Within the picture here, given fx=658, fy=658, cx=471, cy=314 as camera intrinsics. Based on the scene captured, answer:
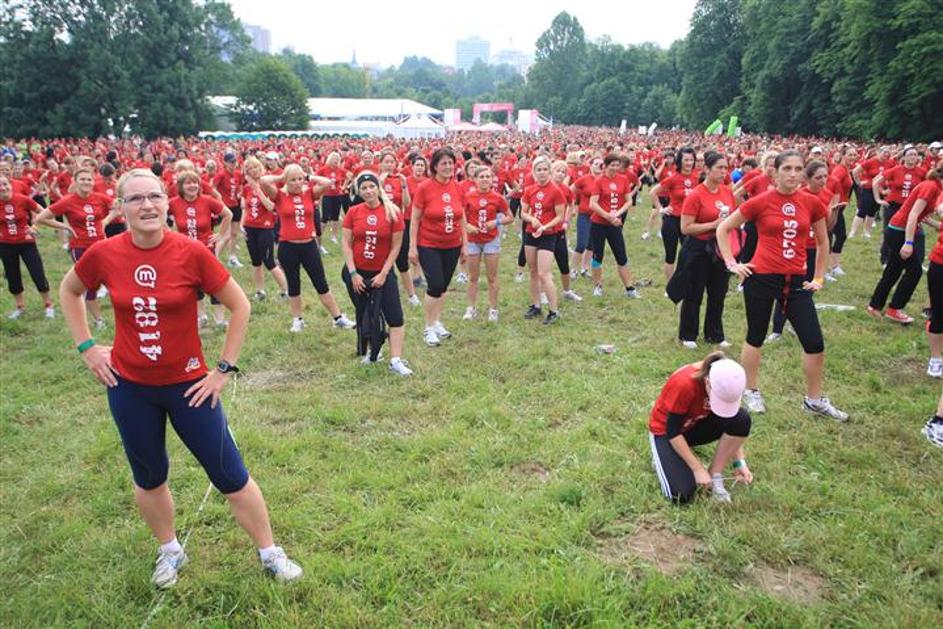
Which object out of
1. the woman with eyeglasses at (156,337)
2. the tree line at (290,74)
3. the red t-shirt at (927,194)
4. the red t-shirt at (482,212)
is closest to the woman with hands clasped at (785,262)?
the red t-shirt at (927,194)

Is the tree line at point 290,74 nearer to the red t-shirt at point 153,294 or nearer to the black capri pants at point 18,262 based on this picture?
the black capri pants at point 18,262

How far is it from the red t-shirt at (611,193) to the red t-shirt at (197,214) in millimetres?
5319

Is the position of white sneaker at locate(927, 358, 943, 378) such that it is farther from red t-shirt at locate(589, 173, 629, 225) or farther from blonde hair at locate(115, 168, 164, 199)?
blonde hair at locate(115, 168, 164, 199)

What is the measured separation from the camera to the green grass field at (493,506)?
11.7ft

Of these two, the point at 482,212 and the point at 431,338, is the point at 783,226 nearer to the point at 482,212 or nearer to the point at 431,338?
the point at 482,212

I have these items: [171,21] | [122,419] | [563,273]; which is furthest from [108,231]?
[171,21]

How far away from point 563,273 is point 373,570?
6575 mm

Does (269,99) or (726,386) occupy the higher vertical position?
(269,99)

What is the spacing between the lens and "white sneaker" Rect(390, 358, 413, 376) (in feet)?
23.4

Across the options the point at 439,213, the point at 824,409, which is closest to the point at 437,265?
the point at 439,213

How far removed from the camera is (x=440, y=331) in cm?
843

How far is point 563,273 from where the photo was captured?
9.76 m

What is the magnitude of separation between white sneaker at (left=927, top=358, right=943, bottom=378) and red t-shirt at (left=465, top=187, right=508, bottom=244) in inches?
200

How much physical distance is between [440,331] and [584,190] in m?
3.66
